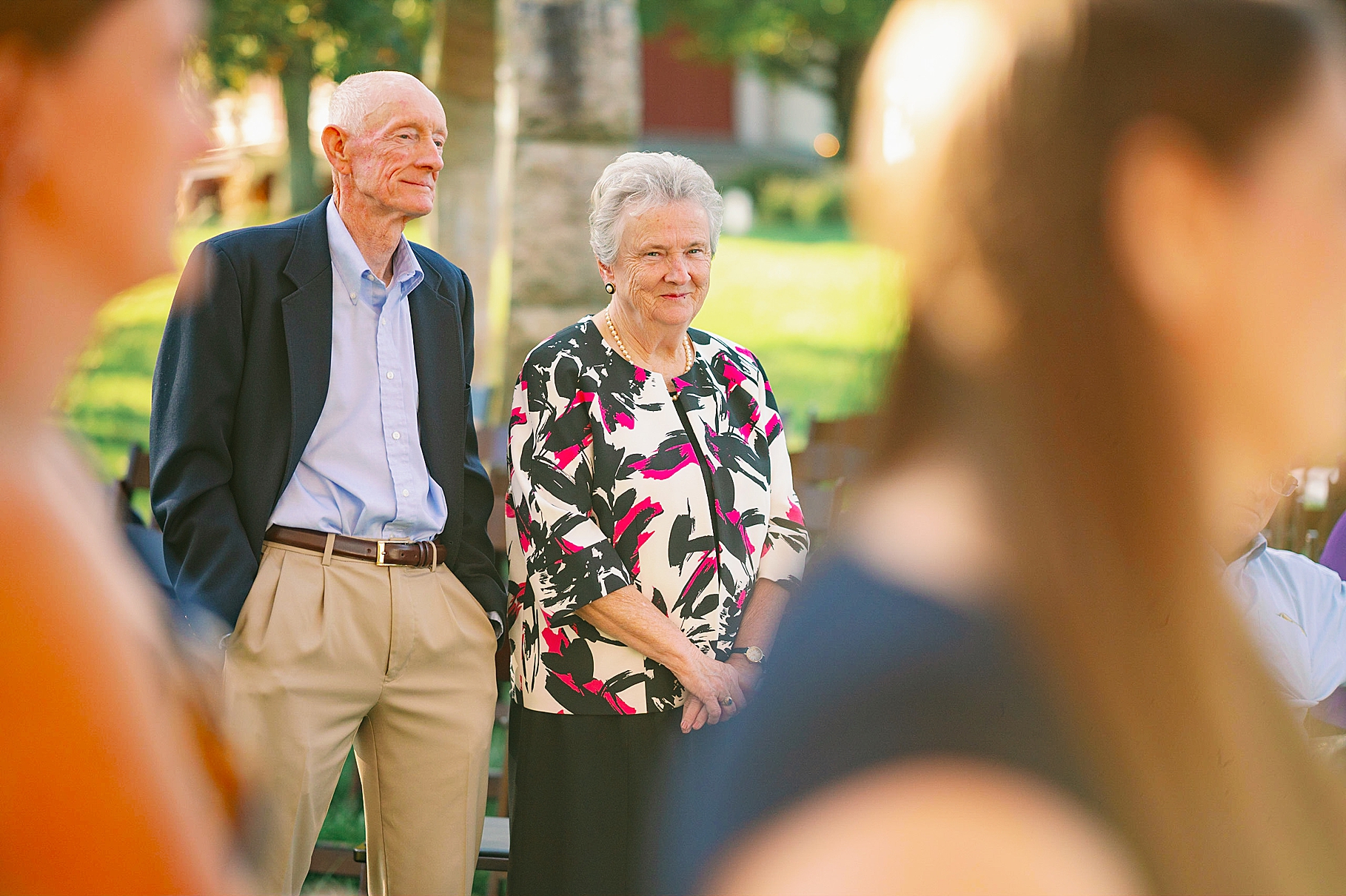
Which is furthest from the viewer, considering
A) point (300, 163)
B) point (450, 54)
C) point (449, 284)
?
point (300, 163)

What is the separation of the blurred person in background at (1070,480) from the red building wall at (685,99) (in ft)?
127

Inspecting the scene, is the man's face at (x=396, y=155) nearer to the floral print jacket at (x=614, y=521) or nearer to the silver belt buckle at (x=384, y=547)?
the floral print jacket at (x=614, y=521)

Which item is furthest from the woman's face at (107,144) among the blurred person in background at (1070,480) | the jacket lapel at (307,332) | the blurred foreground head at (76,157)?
the jacket lapel at (307,332)

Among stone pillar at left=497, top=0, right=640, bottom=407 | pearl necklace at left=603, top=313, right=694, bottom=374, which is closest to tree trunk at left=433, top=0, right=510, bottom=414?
stone pillar at left=497, top=0, right=640, bottom=407

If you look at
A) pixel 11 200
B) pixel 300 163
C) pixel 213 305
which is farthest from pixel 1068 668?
pixel 300 163

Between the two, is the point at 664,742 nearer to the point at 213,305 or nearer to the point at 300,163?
the point at 213,305

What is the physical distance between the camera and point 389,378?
273 centimetres

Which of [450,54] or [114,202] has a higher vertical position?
[450,54]

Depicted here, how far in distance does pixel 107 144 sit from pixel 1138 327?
2.24 ft

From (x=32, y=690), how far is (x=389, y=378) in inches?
84.1

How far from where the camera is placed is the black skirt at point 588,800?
2.76 metres

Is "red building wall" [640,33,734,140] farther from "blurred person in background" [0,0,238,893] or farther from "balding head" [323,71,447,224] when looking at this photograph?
"blurred person in background" [0,0,238,893]

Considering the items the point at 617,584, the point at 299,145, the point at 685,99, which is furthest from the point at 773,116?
the point at 617,584

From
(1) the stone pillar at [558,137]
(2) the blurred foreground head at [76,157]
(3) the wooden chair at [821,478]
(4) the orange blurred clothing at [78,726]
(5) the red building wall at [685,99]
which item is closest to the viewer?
(4) the orange blurred clothing at [78,726]
